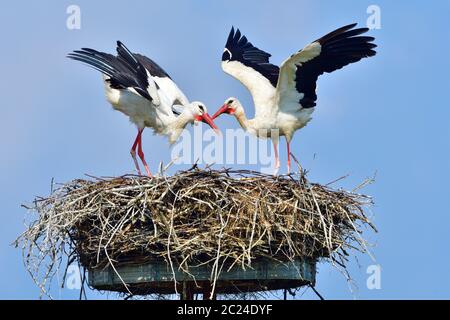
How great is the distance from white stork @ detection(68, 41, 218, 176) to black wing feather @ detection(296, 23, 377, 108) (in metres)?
0.94

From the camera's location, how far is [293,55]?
827 centimetres

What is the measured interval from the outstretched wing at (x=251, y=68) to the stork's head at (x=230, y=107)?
0.54ft

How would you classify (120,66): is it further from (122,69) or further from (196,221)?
(196,221)

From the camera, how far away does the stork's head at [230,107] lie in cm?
907

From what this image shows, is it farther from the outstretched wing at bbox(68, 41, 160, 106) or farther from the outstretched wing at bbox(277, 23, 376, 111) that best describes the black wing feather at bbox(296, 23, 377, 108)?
the outstretched wing at bbox(68, 41, 160, 106)

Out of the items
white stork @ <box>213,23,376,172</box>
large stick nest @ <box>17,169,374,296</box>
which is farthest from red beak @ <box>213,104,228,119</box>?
large stick nest @ <box>17,169,374,296</box>

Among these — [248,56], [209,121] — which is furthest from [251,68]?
[209,121]

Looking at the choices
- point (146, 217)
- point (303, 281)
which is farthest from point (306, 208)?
point (146, 217)

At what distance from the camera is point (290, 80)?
Result: 8594 mm

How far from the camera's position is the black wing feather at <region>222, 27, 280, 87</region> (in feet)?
32.0

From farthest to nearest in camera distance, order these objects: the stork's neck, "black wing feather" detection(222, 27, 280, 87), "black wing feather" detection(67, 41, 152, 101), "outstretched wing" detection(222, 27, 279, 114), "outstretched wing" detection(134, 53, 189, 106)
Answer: "black wing feather" detection(222, 27, 280, 87) < "outstretched wing" detection(134, 53, 189, 106) < "outstretched wing" detection(222, 27, 279, 114) < the stork's neck < "black wing feather" detection(67, 41, 152, 101)

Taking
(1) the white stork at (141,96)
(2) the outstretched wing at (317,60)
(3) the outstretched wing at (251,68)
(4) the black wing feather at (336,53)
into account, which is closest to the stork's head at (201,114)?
(1) the white stork at (141,96)
